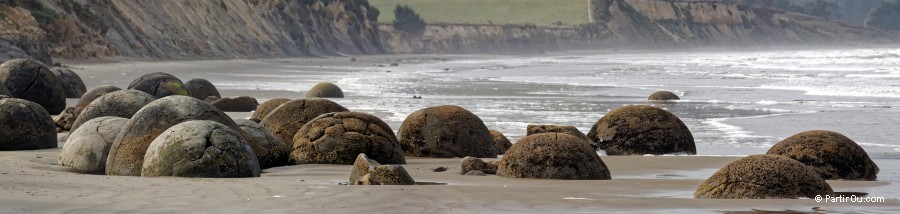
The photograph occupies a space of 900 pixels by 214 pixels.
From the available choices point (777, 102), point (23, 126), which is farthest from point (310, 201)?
point (777, 102)

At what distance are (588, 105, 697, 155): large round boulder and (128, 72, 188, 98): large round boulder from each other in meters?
10.5

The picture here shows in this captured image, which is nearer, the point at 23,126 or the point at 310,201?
the point at 310,201

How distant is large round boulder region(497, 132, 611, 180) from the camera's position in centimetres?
1162

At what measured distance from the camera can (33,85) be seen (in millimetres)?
20891

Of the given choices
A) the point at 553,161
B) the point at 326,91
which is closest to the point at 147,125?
the point at 553,161

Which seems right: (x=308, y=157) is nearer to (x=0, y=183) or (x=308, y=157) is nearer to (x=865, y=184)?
(x=0, y=183)

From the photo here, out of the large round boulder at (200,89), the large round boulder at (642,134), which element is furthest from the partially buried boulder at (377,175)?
the large round boulder at (200,89)

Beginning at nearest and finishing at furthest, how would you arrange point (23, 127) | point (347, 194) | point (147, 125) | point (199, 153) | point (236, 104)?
point (347, 194) < point (199, 153) < point (147, 125) < point (23, 127) < point (236, 104)

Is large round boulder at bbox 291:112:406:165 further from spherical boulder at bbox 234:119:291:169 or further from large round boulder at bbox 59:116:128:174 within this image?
Answer: large round boulder at bbox 59:116:128:174

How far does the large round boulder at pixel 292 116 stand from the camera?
555 inches

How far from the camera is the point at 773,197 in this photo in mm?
9609

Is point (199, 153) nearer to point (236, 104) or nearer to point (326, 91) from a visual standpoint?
point (236, 104)

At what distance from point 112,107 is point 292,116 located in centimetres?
257

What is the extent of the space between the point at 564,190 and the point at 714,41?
18435 centimetres
